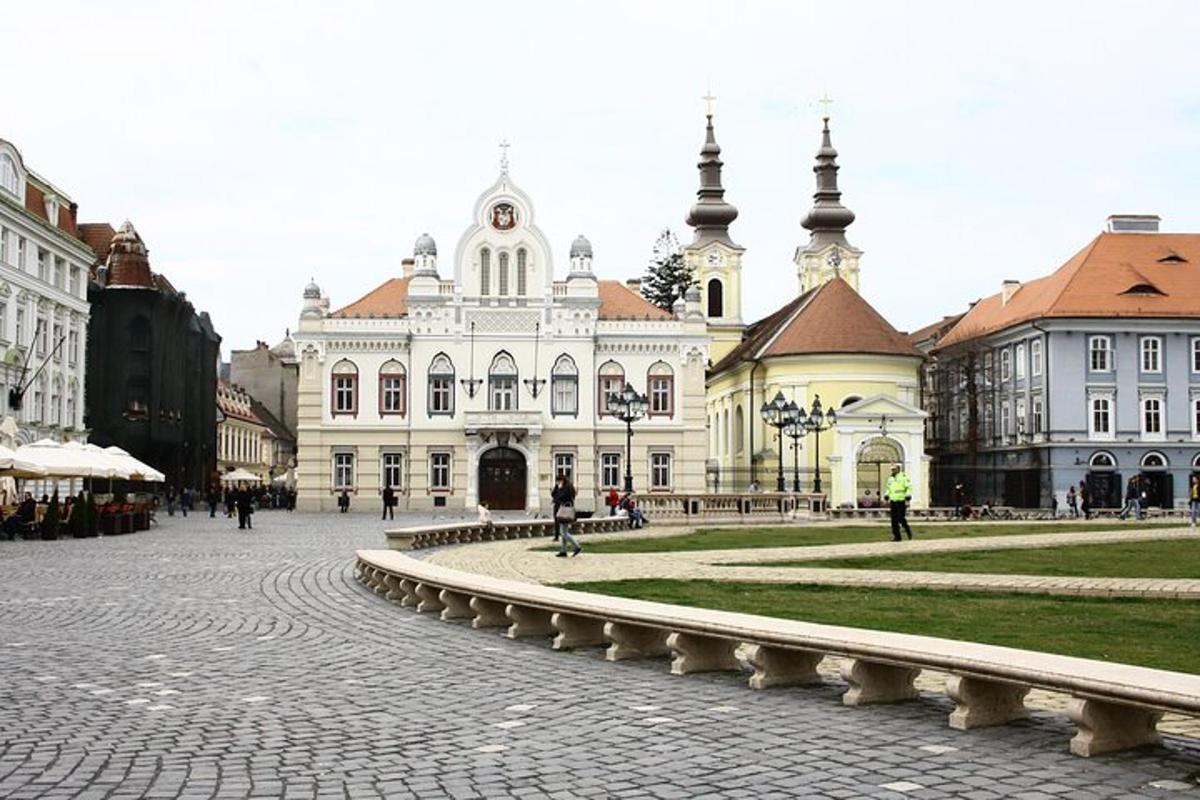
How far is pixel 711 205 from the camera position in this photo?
89625 millimetres

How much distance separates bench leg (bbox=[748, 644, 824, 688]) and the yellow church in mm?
38542

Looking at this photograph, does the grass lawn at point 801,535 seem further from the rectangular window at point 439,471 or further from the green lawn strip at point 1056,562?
the rectangular window at point 439,471

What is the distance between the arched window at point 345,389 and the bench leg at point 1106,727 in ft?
199

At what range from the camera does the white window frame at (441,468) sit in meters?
67.1

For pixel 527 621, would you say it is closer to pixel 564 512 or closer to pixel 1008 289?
pixel 564 512

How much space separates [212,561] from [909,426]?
141ft

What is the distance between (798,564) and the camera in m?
24.0

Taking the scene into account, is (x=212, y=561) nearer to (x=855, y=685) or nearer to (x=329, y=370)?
(x=855, y=685)

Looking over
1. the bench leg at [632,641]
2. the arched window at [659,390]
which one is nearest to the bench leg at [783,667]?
the bench leg at [632,641]

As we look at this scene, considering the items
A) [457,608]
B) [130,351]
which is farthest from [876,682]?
[130,351]

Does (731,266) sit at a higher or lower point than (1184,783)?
higher

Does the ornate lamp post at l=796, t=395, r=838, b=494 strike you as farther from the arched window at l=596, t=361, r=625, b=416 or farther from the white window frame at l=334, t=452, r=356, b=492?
the white window frame at l=334, t=452, r=356, b=492

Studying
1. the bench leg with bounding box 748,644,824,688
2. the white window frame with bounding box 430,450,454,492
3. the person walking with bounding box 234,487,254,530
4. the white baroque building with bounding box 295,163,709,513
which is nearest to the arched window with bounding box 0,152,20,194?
the white baroque building with bounding box 295,163,709,513

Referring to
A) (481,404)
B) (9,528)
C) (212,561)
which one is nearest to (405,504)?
(481,404)
